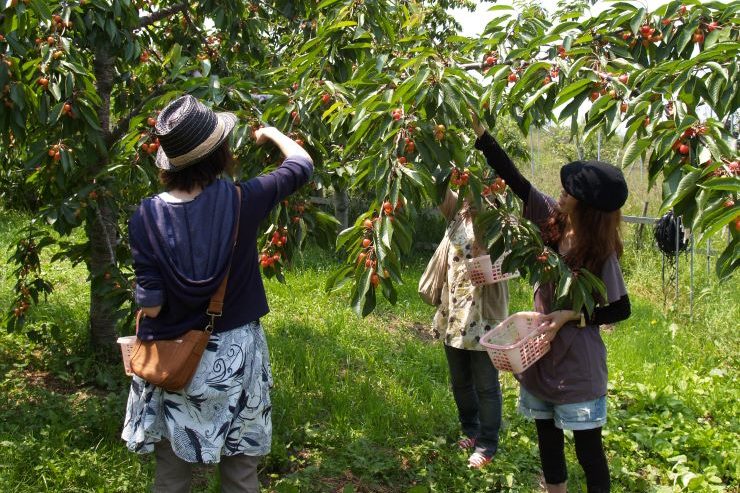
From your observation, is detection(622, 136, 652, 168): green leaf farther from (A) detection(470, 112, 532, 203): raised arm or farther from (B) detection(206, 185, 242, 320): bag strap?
(B) detection(206, 185, 242, 320): bag strap

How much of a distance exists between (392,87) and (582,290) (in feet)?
2.95

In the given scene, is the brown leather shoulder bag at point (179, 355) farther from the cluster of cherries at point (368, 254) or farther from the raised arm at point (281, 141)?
the cluster of cherries at point (368, 254)

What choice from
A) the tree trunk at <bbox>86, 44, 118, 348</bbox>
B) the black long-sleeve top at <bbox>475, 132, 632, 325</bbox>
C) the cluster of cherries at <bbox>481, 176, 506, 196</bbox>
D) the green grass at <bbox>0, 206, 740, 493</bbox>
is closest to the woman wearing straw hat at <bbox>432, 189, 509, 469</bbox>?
the green grass at <bbox>0, 206, 740, 493</bbox>

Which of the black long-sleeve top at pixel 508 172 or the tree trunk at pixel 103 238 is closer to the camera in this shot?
the black long-sleeve top at pixel 508 172

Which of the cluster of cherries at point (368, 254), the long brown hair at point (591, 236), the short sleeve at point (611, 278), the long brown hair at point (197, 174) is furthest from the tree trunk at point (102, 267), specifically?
the short sleeve at point (611, 278)

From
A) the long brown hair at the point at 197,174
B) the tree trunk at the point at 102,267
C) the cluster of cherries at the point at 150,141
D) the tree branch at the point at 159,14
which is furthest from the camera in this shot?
the tree branch at the point at 159,14

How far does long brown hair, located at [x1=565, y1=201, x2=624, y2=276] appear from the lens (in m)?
2.34

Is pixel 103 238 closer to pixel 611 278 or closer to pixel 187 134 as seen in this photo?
pixel 187 134

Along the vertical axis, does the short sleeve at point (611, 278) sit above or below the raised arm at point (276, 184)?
below

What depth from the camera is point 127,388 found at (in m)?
3.83

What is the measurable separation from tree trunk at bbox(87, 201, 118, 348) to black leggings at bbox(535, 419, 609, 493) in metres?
2.07

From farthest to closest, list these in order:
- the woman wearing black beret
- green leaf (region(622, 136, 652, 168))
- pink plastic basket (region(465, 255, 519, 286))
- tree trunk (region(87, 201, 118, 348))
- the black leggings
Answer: tree trunk (region(87, 201, 118, 348))
pink plastic basket (region(465, 255, 519, 286))
the black leggings
the woman wearing black beret
green leaf (region(622, 136, 652, 168))

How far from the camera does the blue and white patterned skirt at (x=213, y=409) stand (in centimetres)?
190

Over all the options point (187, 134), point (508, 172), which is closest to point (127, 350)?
point (187, 134)
